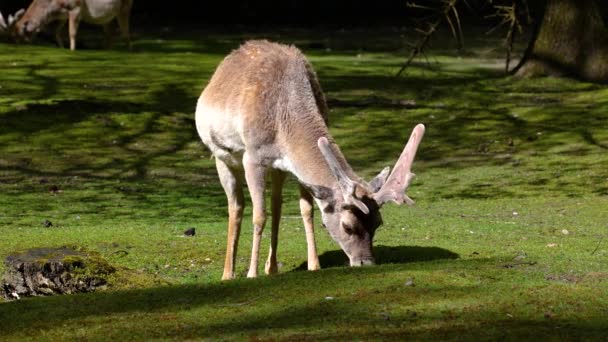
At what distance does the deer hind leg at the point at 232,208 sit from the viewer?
970 cm

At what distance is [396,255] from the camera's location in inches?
406

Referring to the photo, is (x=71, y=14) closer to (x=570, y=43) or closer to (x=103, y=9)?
(x=103, y=9)

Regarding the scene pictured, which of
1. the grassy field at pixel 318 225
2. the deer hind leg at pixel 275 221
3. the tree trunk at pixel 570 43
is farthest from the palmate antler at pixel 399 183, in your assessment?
the tree trunk at pixel 570 43

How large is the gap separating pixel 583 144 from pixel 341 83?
6.15 metres

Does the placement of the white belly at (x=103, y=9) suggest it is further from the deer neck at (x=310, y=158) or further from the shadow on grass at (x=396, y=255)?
the deer neck at (x=310, y=158)

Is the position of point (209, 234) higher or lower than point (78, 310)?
lower

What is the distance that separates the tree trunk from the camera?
70.5ft

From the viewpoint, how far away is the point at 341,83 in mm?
22641

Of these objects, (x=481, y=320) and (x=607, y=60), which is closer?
(x=481, y=320)

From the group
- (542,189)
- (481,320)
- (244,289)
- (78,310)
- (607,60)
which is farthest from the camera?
(607,60)

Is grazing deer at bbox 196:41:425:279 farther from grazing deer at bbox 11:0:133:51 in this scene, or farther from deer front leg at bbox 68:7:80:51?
grazing deer at bbox 11:0:133:51

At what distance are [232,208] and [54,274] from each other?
1960mm

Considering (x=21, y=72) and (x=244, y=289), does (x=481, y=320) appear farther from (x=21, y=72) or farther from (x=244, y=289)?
(x=21, y=72)

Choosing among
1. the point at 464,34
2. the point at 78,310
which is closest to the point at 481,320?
the point at 78,310
